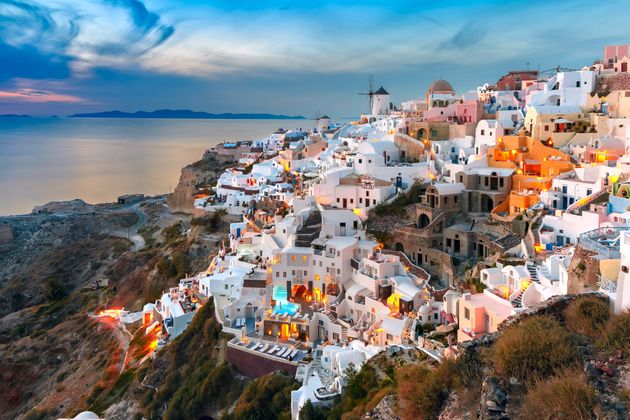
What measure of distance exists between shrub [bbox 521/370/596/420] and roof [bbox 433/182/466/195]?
1749 cm

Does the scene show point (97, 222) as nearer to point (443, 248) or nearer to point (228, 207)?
point (228, 207)

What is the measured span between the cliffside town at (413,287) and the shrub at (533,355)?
0.09ft

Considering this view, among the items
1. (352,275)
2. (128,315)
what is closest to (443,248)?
(352,275)

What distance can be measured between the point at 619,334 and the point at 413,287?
12512 millimetres

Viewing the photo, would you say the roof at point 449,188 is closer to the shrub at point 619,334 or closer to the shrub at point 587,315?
the shrub at point 587,315

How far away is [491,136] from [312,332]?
47.9 ft

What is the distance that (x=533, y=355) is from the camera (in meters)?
6.78

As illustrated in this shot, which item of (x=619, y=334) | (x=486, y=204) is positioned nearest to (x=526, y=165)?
(x=486, y=204)

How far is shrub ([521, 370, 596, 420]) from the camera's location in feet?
18.7

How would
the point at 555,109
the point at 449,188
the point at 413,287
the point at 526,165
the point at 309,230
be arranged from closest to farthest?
the point at 413,287, the point at 449,188, the point at 526,165, the point at 309,230, the point at 555,109

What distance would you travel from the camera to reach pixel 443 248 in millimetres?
22203

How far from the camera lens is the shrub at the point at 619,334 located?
6.94 metres

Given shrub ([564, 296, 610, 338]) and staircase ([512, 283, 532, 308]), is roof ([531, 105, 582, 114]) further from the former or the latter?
shrub ([564, 296, 610, 338])

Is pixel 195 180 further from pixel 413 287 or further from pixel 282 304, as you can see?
pixel 413 287
